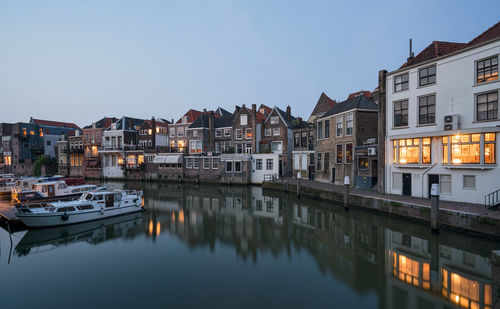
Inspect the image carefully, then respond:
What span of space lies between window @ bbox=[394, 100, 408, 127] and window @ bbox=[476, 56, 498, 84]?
16.1 ft

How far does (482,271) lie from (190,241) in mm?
14725

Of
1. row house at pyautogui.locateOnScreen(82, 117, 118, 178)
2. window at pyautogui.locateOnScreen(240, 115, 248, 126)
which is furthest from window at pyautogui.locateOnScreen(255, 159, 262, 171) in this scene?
row house at pyautogui.locateOnScreen(82, 117, 118, 178)

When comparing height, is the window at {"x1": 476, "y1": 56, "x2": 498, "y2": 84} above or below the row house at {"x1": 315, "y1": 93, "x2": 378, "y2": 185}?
above

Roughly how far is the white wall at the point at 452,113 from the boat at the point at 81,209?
2331 centimetres

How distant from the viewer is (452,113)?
18141 millimetres

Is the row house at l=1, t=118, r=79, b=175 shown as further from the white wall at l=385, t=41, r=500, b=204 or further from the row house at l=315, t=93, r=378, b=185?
the white wall at l=385, t=41, r=500, b=204

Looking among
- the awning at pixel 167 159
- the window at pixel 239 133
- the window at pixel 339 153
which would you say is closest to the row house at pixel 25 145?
the awning at pixel 167 159

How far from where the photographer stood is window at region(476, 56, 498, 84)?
16172 mm

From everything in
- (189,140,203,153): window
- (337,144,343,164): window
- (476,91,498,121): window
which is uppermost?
(476,91,498,121): window

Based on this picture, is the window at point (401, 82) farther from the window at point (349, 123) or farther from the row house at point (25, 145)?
the row house at point (25, 145)

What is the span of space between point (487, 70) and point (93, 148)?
62.9 m

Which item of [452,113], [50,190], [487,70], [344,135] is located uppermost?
[487,70]

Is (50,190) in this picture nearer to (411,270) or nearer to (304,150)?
(411,270)

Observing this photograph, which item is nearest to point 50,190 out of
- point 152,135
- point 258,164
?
point 258,164
